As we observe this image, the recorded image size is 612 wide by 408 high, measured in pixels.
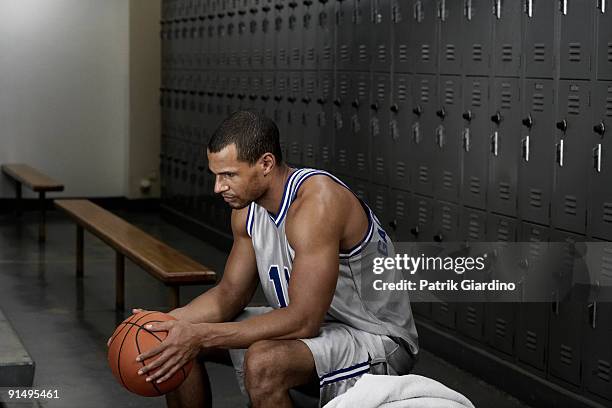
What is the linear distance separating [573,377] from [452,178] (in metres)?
1.19

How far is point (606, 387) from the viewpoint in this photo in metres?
3.99

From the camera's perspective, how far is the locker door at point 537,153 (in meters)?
4.32

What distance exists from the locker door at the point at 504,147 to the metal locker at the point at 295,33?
245 centimetres

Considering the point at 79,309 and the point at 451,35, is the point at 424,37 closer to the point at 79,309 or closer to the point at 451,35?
the point at 451,35

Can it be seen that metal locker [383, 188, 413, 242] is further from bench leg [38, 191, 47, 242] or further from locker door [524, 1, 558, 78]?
bench leg [38, 191, 47, 242]

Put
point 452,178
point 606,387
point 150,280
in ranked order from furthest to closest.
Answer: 1. point 150,280
2. point 452,178
3. point 606,387

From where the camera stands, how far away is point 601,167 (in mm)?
4000

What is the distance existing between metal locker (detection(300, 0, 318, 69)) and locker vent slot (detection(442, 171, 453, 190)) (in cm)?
178

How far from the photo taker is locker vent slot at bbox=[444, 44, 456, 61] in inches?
197

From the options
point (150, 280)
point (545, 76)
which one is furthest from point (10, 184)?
point (545, 76)

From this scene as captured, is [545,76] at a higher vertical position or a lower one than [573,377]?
higher

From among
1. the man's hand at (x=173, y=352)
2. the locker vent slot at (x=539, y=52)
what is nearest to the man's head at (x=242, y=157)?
the man's hand at (x=173, y=352)

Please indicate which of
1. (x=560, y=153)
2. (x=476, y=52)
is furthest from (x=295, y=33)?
(x=560, y=153)

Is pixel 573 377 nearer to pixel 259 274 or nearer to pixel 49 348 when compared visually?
pixel 259 274
